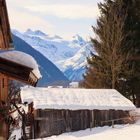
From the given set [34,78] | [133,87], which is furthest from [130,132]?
[34,78]

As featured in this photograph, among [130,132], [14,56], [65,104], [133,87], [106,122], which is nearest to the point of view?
[14,56]

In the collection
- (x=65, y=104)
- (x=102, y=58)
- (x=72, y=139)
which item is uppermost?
(x=102, y=58)

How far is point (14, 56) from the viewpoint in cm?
588

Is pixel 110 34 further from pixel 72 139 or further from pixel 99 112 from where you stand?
pixel 72 139

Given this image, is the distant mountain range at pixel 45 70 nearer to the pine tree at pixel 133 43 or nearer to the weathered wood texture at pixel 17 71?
the pine tree at pixel 133 43

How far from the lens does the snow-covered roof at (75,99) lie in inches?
1533

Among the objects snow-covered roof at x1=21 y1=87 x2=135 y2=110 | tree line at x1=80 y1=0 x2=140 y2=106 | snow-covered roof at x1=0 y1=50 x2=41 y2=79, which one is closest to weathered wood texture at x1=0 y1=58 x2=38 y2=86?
snow-covered roof at x1=0 y1=50 x2=41 y2=79

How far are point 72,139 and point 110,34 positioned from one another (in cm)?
1402

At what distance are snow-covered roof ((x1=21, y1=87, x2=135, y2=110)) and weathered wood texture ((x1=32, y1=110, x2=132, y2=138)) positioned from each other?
70 centimetres

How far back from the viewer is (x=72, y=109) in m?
39.6

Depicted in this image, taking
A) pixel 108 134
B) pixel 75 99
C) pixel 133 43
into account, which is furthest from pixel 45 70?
pixel 108 134

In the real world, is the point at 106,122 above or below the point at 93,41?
below

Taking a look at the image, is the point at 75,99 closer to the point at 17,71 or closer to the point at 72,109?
the point at 72,109

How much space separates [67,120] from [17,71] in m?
34.2
